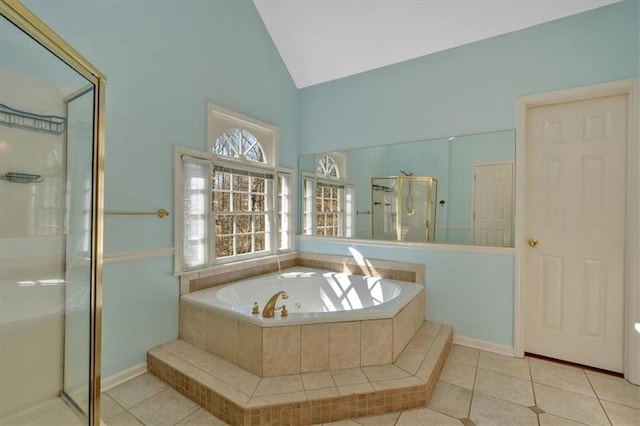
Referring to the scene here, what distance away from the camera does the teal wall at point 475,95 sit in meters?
2.01

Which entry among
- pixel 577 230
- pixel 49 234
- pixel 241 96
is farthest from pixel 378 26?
pixel 49 234

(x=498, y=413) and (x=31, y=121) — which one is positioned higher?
(x=31, y=121)

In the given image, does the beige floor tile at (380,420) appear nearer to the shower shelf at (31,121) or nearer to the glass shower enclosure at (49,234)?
the glass shower enclosure at (49,234)

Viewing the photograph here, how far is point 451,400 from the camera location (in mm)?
1712

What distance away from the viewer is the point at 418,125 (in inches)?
106

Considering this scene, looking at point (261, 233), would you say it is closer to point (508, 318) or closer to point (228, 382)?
point (228, 382)

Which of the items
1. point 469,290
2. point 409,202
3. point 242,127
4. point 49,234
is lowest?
point 469,290

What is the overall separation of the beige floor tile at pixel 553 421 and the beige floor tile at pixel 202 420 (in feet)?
5.71

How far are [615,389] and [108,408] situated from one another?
317cm

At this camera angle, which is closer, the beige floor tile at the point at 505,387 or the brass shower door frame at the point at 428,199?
the beige floor tile at the point at 505,387

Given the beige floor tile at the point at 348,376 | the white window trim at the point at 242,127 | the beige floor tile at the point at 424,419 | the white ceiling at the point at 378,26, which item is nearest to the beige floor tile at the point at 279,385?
the beige floor tile at the point at 348,376

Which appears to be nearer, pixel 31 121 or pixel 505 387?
pixel 31 121

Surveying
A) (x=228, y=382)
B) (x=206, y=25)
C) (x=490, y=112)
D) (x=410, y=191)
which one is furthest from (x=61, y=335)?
(x=490, y=112)

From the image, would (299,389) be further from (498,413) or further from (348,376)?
(498,413)
